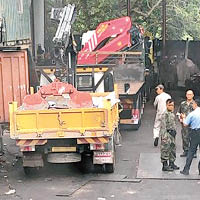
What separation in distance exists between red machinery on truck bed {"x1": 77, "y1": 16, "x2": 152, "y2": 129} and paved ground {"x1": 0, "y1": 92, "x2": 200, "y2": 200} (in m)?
3.00

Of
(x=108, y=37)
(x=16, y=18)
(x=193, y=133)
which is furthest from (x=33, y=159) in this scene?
(x=16, y=18)

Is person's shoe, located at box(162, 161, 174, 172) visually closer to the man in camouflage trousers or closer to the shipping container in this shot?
the man in camouflage trousers

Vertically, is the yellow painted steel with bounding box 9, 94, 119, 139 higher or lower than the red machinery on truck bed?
lower

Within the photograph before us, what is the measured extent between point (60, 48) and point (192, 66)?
45.6 feet

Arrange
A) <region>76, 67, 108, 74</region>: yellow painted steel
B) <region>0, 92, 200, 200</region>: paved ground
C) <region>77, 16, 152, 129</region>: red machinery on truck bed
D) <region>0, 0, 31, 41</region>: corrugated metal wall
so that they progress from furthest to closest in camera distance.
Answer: <region>0, 0, 31, 41</region>: corrugated metal wall, <region>77, 16, 152, 129</region>: red machinery on truck bed, <region>76, 67, 108, 74</region>: yellow painted steel, <region>0, 92, 200, 200</region>: paved ground

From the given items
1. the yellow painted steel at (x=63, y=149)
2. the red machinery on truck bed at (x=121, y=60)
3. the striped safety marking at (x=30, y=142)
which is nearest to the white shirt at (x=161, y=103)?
the red machinery on truck bed at (x=121, y=60)

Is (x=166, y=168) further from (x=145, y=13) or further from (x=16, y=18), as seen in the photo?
(x=145, y=13)

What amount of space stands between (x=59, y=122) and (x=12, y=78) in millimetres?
2935

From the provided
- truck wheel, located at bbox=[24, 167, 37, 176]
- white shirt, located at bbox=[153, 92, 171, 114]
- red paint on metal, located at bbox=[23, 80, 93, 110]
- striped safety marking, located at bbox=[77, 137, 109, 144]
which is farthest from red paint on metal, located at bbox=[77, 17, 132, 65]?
striped safety marking, located at bbox=[77, 137, 109, 144]

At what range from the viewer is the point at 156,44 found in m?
26.8

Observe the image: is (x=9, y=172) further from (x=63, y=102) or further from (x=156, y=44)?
(x=156, y=44)

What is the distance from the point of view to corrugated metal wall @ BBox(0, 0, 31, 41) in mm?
18473

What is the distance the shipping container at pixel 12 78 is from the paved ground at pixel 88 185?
4.73 feet

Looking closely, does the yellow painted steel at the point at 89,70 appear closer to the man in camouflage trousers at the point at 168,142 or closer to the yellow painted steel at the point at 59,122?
the man in camouflage trousers at the point at 168,142
